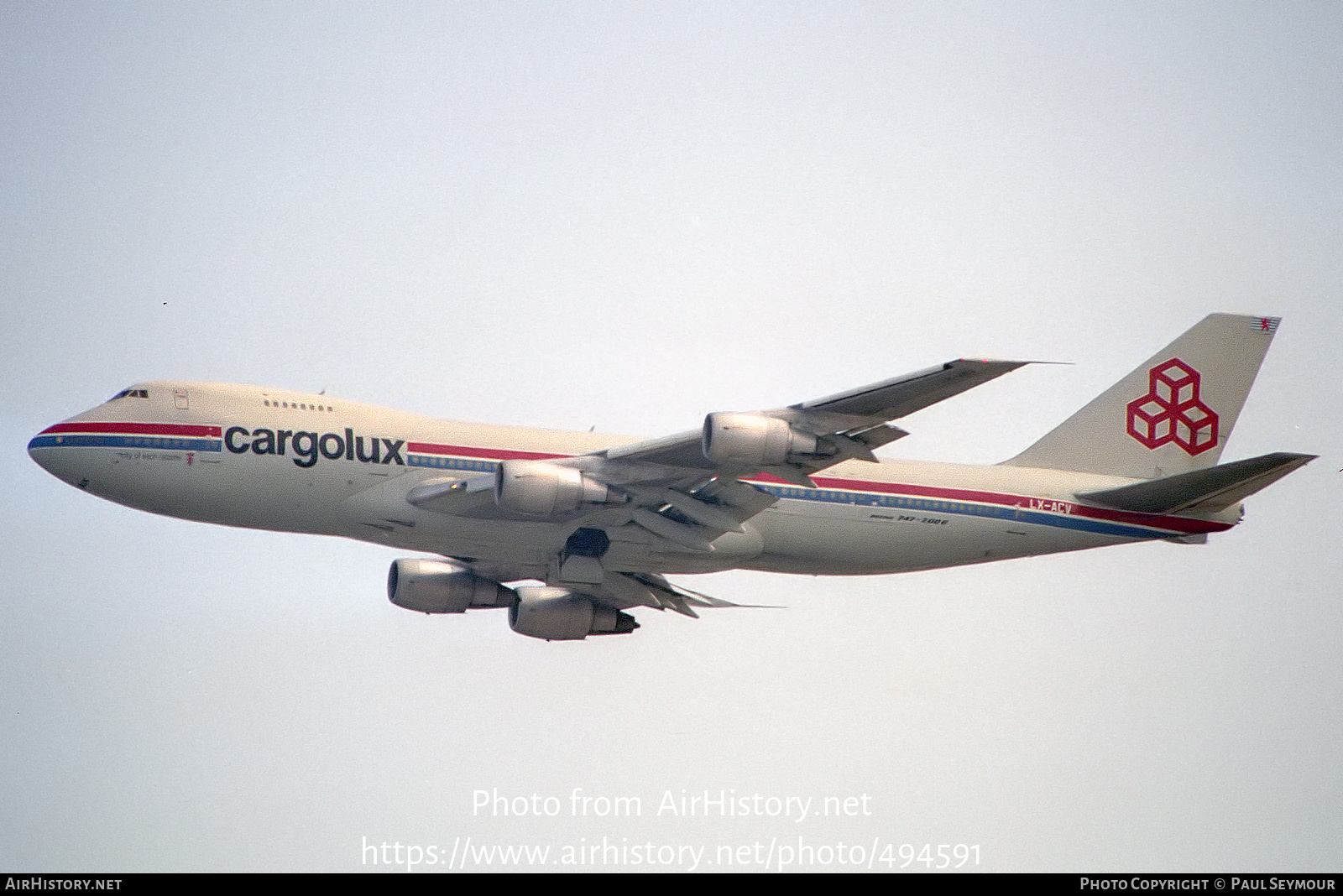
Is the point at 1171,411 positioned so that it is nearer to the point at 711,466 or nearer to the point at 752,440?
the point at 711,466

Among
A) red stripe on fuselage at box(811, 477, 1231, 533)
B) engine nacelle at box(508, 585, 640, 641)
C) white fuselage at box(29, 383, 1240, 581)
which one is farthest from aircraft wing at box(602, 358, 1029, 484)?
engine nacelle at box(508, 585, 640, 641)

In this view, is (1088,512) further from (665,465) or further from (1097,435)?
(665,465)

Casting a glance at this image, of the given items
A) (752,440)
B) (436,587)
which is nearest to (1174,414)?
(752,440)

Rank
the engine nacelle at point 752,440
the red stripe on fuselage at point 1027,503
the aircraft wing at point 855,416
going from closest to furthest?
the aircraft wing at point 855,416 < the engine nacelle at point 752,440 < the red stripe on fuselage at point 1027,503

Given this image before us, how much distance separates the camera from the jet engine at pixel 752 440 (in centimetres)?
3497

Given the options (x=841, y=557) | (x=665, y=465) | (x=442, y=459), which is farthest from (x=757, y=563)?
(x=442, y=459)

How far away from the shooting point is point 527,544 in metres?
39.4

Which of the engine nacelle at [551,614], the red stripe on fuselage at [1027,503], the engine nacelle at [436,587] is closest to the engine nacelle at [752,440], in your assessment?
the red stripe on fuselage at [1027,503]

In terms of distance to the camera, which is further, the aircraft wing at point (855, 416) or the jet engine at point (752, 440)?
the jet engine at point (752, 440)

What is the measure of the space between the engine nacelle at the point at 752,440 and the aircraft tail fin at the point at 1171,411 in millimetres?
11531

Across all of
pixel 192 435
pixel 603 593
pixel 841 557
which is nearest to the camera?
pixel 192 435

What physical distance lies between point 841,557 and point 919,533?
7.24 feet

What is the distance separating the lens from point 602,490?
37.3 m

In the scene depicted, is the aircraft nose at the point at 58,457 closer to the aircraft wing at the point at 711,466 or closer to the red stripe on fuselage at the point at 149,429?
the red stripe on fuselage at the point at 149,429
